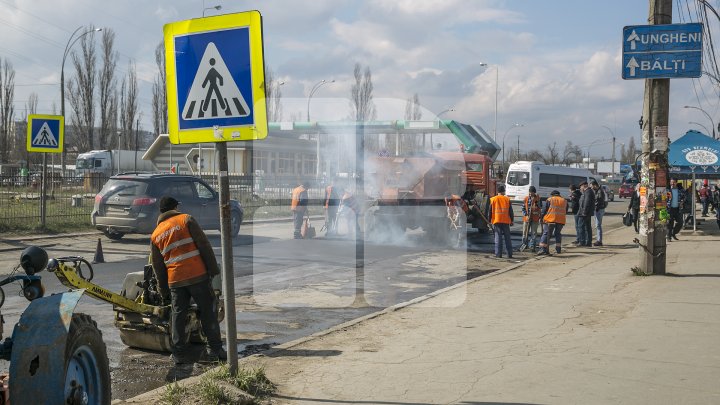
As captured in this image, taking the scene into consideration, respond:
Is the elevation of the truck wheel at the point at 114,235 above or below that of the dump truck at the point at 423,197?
below

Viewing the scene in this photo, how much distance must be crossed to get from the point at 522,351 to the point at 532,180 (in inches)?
→ 1316

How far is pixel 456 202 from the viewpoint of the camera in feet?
64.1

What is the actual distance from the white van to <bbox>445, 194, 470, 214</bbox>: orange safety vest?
62.6 feet

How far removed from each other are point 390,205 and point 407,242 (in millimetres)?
1139

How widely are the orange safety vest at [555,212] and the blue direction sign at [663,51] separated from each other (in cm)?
611

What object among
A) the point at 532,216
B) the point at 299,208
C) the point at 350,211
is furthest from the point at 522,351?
the point at 350,211

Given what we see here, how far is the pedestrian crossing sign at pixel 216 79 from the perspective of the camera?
5371 mm

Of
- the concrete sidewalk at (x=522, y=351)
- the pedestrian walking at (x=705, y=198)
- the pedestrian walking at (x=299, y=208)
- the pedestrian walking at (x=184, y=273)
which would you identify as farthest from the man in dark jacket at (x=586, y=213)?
the pedestrian walking at (x=705, y=198)

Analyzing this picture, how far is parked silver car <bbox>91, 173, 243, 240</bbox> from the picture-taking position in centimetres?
1738

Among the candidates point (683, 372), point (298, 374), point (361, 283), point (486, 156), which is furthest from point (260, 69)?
point (486, 156)

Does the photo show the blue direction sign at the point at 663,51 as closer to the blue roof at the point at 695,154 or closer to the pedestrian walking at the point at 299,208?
the pedestrian walking at the point at 299,208

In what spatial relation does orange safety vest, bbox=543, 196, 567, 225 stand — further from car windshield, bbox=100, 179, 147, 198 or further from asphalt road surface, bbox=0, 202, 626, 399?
car windshield, bbox=100, 179, 147, 198

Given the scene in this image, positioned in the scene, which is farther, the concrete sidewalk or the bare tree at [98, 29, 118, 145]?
the bare tree at [98, 29, 118, 145]

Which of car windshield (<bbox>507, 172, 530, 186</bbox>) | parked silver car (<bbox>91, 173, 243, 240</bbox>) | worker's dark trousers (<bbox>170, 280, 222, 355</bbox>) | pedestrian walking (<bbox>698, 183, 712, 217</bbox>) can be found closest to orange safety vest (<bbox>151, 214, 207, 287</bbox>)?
worker's dark trousers (<bbox>170, 280, 222, 355</bbox>)
